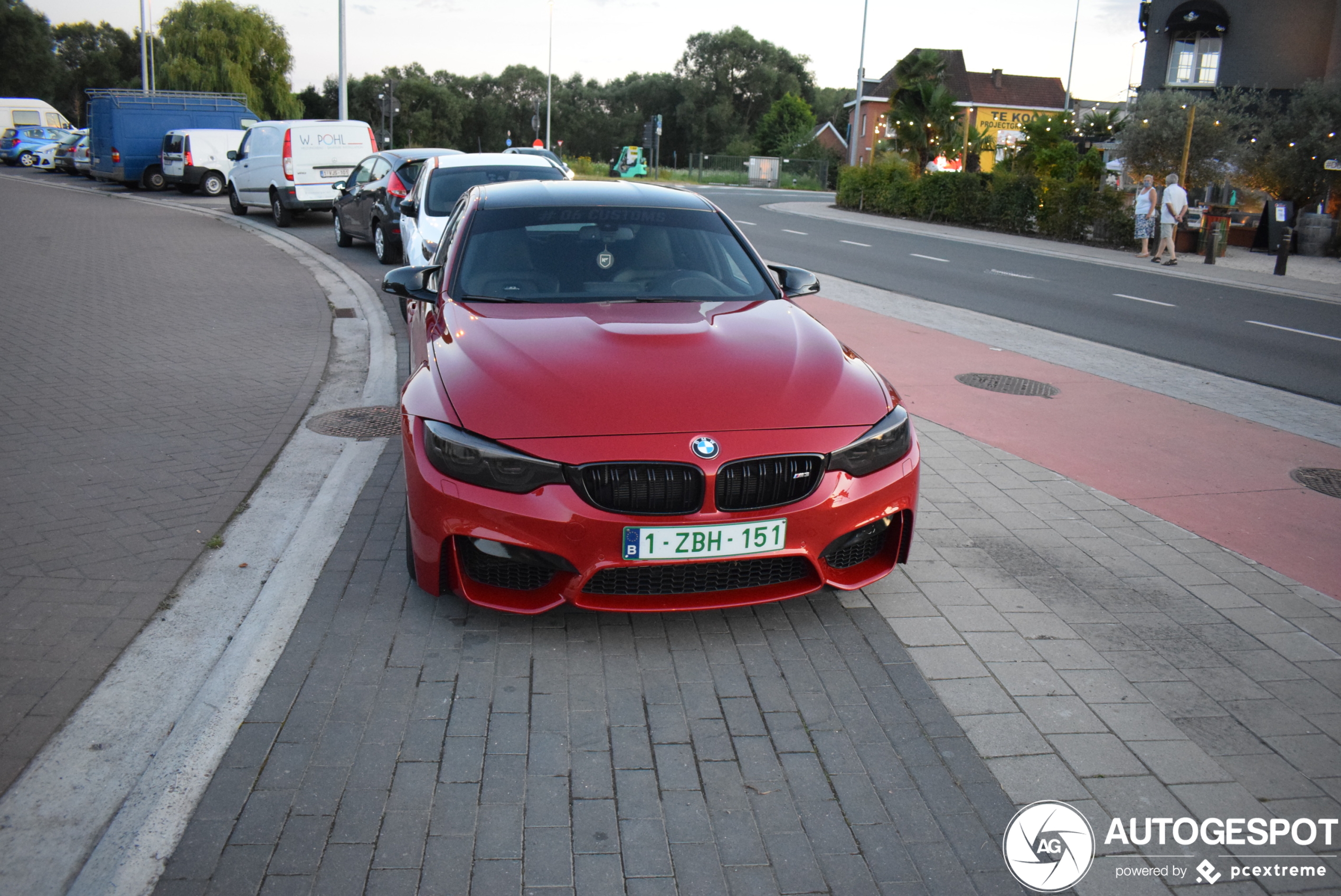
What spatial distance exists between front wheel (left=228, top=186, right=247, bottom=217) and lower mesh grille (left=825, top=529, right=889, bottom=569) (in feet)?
75.7

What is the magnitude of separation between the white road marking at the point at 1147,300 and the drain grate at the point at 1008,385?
717 cm

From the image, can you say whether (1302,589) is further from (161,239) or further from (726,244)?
(161,239)

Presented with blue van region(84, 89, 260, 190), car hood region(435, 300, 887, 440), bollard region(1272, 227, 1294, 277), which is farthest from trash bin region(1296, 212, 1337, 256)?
blue van region(84, 89, 260, 190)

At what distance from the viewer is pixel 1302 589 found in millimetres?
4672

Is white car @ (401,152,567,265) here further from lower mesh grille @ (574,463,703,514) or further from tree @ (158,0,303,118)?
tree @ (158,0,303,118)

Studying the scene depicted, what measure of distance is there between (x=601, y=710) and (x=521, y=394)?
3.81 ft

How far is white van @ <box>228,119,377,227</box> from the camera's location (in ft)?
68.0

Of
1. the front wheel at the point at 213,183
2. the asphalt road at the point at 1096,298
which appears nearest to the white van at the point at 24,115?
the front wheel at the point at 213,183

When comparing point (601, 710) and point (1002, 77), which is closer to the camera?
point (601, 710)

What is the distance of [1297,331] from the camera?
13.2 m

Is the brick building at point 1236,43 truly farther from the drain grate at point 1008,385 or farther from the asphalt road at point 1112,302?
the drain grate at point 1008,385

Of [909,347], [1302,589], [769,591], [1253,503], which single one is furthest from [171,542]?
[909,347]

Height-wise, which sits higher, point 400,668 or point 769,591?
point 769,591

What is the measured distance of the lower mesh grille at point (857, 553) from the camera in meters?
4.08
